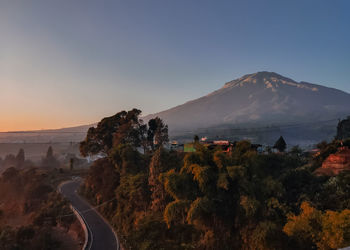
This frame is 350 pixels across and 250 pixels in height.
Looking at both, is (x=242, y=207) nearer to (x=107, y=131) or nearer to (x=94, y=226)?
(x=94, y=226)

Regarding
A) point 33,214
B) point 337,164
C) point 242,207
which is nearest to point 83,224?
point 33,214

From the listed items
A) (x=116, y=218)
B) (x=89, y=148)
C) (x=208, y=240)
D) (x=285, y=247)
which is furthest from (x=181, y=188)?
(x=89, y=148)

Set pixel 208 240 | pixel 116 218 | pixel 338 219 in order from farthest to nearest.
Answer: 1. pixel 116 218
2. pixel 208 240
3. pixel 338 219

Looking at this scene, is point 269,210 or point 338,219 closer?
point 338,219

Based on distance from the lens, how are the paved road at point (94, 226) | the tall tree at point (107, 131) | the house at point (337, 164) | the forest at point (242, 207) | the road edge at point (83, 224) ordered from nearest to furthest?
the forest at point (242, 207), the house at point (337, 164), the paved road at point (94, 226), the road edge at point (83, 224), the tall tree at point (107, 131)

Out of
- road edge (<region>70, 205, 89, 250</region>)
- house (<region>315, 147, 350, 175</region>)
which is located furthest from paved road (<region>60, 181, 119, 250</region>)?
house (<region>315, 147, 350, 175</region>)

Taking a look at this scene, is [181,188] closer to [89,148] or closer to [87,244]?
[87,244]

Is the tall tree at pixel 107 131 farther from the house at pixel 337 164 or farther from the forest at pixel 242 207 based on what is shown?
the house at pixel 337 164

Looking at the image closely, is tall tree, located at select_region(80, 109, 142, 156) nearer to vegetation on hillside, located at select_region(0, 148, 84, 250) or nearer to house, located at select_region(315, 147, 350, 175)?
vegetation on hillside, located at select_region(0, 148, 84, 250)

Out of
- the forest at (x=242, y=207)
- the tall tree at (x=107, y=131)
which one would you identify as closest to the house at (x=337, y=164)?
the forest at (x=242, y=207)
